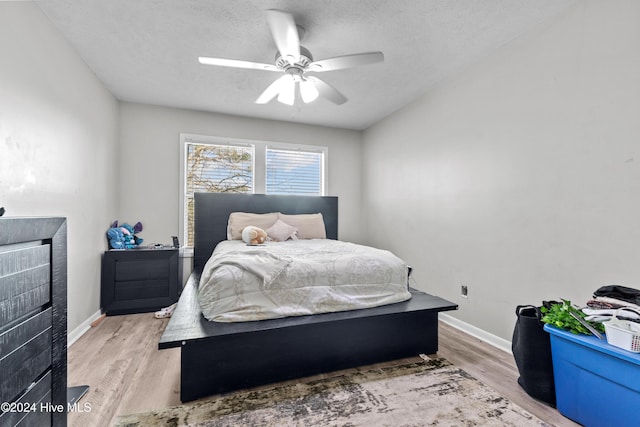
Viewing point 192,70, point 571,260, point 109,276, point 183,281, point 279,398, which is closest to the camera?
point 279,398

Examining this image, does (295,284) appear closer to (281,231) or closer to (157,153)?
(281,231)

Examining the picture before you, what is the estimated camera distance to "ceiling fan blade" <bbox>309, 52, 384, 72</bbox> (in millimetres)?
1993

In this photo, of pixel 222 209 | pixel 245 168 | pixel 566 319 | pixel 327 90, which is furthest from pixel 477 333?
pixel 245 168

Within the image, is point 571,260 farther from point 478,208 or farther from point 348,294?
point 348,294

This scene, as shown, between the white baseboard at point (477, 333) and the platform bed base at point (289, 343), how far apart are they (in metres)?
0.59

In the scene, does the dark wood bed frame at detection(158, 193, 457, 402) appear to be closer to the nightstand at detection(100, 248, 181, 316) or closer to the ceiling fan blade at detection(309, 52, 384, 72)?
the nightstand at detection(100, 248, 181, 316)

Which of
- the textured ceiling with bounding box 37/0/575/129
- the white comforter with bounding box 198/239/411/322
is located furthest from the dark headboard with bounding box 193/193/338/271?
the white comforter with bounding box 198/239/411/322

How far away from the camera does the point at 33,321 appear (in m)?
1.06

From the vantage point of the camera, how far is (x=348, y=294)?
204 centimetres

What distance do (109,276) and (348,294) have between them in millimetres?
2609

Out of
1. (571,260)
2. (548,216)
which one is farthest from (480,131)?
(571,260)

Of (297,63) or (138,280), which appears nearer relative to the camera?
(297,63)

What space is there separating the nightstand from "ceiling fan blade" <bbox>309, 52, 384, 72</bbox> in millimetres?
2505

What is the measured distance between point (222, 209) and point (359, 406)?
9.53 ft
